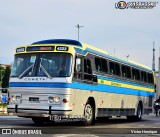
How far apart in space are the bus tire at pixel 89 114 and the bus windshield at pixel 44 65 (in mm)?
2164

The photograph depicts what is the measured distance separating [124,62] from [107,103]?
336cm

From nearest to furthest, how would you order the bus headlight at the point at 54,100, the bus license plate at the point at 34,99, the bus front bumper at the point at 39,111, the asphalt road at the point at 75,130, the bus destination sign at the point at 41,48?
1. the asphalt road at the point at 75,130
2. the bus front bumper at the point at 39,111
3. the bus headlight at the point at 54,100
4. the bus license plate at the point at 34,99
5. the bus destination sign at the point at 41,48

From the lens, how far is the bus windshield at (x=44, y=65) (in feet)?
54.6

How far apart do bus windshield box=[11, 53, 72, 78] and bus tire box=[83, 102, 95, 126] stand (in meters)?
2.16

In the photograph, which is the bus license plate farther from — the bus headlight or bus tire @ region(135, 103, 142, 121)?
bus tire @ region(135, 103, 142, 121)

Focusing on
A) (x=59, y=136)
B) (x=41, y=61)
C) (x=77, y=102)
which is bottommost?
(x=59, y=136)

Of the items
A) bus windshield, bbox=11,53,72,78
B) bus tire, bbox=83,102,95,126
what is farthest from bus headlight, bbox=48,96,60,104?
bus tire, bbox=83,102,95,126

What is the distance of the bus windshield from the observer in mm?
16656

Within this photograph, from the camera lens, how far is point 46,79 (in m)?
16.6

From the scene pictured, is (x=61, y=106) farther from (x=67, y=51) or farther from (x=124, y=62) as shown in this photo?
(x=124, y=62)

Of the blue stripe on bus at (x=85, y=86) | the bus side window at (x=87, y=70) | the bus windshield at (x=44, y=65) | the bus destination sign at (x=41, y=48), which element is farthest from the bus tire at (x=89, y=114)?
the bus destination sign at (x=41, y=48)

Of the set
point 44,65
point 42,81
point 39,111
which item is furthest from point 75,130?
point 44,65

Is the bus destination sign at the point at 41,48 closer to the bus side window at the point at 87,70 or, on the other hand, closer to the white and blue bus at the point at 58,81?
the white and blue bus at the point at 58,81

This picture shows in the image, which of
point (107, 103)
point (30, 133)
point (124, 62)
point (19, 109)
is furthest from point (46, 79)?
point (124, 62)
